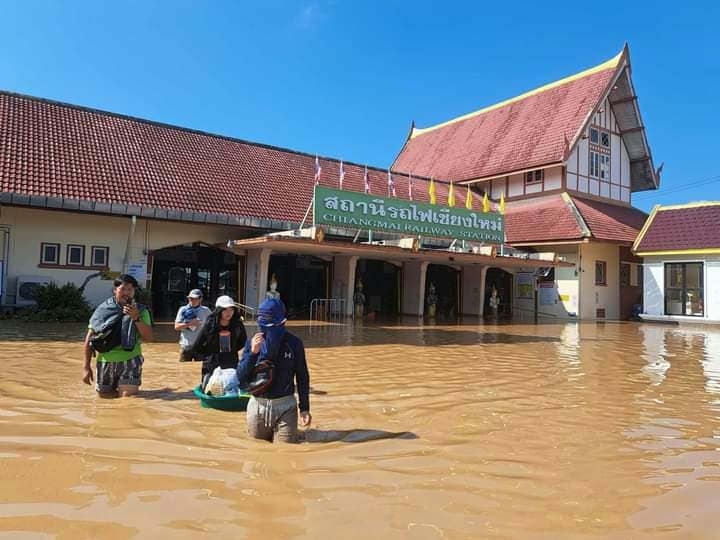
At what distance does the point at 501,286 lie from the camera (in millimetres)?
25859

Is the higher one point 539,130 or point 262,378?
point 539,130

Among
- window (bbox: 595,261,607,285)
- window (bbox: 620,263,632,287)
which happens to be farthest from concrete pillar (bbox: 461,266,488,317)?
window (bbox: 620,263,632,287)

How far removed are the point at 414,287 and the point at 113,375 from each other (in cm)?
1655

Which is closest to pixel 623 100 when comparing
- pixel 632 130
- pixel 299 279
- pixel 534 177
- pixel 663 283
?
pixel 632 130

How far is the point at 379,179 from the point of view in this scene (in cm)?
2528

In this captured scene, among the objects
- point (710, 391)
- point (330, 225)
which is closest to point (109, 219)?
point (330, 225)

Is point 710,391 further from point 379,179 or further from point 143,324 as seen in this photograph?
point 379,179

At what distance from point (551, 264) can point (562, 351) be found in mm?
10157

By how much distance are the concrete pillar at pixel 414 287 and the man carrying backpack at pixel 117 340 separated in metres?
15.7

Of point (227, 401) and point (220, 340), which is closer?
point (227, 401)

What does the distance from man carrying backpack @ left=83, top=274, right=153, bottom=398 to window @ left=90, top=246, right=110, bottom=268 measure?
11089 mm

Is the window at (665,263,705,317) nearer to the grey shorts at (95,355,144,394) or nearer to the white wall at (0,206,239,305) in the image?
the white wall at (0,206,239,305)

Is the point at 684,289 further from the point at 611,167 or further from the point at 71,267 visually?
the point at 71,267

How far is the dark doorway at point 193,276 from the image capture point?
19.0 metres
